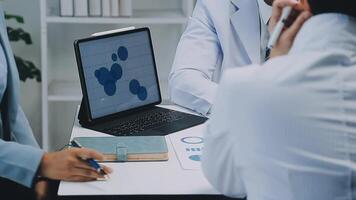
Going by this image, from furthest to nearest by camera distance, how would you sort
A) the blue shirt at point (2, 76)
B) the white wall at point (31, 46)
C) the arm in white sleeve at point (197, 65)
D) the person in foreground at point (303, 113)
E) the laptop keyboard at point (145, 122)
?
the white wall at point (31, 46) → the arm in white sleeve at point (197, 65) → the laptop keyboard at point (145, 122) → the blue shirt at point (2, 76) → the person in foreground at point (303, 113)

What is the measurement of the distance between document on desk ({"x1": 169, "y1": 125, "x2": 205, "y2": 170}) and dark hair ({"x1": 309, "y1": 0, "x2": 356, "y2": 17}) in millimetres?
582

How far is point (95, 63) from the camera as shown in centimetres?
189

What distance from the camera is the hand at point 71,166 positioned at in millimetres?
1449

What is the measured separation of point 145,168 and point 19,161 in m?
0.32

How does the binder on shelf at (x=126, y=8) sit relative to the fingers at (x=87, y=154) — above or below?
above

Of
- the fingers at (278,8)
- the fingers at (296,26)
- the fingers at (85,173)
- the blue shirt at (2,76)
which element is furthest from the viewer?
the blue shirt at (2,76)

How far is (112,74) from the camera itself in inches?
76.1

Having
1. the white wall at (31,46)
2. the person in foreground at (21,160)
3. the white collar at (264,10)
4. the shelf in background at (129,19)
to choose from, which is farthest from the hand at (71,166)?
the white wall at (31,46)

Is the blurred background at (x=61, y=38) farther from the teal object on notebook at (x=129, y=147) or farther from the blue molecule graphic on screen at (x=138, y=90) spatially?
the teal object on notebook at (x=129, y=147)

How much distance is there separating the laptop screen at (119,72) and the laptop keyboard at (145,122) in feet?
0.21

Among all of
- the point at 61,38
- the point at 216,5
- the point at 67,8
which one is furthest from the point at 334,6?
the point at 61,38

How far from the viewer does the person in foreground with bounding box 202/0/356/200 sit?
1.06 metres

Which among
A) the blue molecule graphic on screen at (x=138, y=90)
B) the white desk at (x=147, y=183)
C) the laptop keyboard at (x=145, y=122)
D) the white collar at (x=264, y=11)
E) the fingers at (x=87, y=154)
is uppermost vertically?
the white collar at (x=264, y=11)

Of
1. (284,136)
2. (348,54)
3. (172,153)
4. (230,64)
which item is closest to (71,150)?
(172,153)
